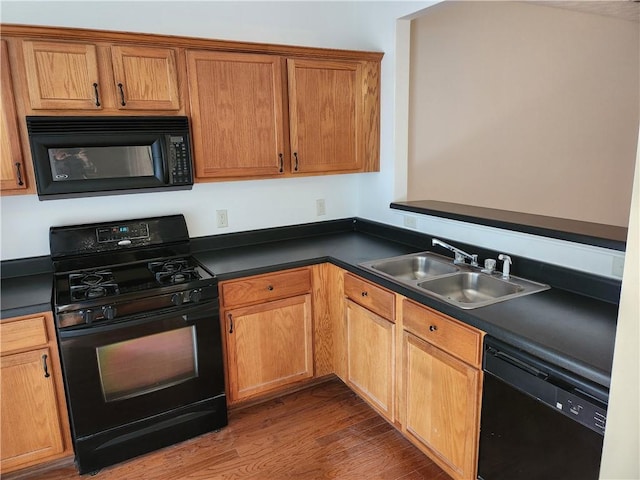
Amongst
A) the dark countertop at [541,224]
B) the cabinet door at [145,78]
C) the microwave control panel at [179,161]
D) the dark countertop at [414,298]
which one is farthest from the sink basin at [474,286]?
the cabinet door at [145,78]

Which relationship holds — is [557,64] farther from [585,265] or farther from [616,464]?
[616,464]

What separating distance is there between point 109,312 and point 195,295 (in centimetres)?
39

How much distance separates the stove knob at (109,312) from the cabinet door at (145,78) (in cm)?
98


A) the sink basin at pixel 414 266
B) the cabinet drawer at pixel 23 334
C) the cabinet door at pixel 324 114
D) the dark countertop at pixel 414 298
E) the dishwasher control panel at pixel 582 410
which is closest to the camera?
the dishwasher control panel at pixel 582 410

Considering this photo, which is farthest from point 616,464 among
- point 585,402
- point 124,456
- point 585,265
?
point 124,456

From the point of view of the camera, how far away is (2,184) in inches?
80.0

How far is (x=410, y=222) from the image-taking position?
2797mm

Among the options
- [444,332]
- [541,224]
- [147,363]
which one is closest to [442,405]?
[444,332]

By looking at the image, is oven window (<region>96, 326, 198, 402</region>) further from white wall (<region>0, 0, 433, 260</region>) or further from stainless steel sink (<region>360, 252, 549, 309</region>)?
stainless steel sink (<region>360, 252, 549, 309</region>)

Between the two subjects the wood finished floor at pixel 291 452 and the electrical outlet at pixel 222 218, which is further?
the electrical outlet at pixel 222 218

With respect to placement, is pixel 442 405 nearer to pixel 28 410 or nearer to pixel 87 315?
pixel 87 315

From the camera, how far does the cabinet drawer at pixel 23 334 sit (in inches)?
75.3

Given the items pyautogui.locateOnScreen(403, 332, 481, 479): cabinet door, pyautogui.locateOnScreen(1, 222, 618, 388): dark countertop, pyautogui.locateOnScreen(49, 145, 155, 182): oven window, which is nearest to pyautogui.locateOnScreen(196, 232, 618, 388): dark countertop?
pyautogui.locateOnScreen(1, 222, 618, 388): dark countertop

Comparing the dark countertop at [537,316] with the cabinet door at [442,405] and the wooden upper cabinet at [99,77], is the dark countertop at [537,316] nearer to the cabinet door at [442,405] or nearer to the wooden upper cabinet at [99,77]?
the cabinet door at [442,405]
